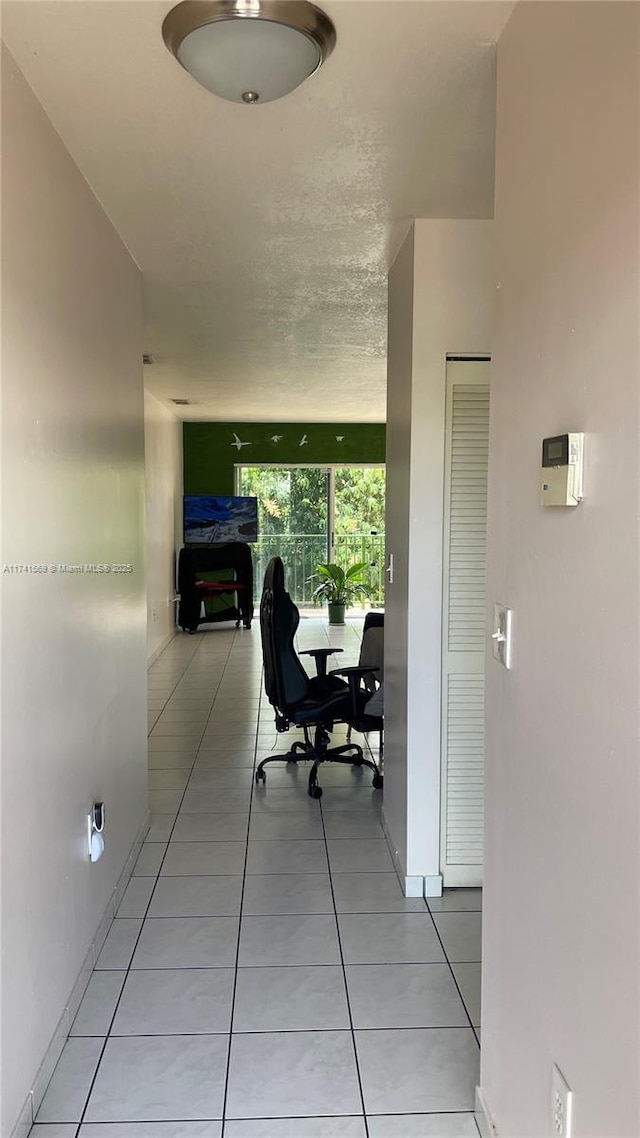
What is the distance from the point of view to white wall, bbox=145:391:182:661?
7605mm

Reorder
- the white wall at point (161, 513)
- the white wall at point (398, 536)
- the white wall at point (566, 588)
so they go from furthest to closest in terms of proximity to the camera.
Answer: the white wall at point (161, 513) → the white wall at point (398, 536) → the white wall at point (566, 588)

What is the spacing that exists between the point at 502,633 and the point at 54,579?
119 centimetres

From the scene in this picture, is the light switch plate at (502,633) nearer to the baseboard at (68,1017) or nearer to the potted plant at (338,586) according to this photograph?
the baseboard at (68,1017)

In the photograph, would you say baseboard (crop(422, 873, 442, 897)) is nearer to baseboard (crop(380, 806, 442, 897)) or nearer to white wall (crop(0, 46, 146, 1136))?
baseboard (crop(380, 806, 442, 897))

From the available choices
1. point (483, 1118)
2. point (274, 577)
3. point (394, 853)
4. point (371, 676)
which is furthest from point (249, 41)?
point (371, 676)

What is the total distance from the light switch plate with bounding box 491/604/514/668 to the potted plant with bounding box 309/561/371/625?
8470 millimetres

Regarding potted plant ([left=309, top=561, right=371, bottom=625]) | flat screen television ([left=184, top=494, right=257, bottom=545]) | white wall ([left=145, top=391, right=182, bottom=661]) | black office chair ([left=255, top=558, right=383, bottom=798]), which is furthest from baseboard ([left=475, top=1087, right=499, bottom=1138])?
flat screen television ([left=184, top=494, right=257, bottom=545])

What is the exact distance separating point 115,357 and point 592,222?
6.93 feet

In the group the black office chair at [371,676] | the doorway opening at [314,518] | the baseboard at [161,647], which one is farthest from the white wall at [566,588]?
the doorway opening at [314,518]

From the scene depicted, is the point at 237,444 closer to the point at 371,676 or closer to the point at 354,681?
the point at 371,676

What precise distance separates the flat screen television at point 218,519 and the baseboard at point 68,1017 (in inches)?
278

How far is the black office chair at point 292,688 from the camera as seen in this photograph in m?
4.08

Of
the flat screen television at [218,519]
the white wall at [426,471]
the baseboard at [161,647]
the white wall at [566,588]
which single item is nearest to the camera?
the white wall at [566,588]

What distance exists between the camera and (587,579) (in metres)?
1.22
